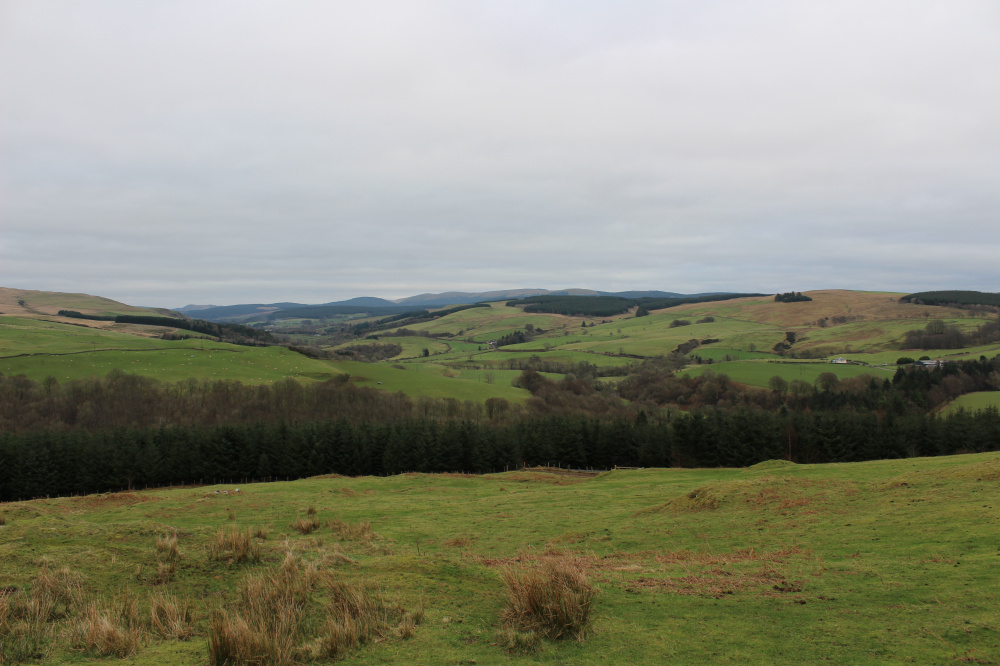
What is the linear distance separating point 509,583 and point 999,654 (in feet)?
27.9

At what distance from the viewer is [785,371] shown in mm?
123875

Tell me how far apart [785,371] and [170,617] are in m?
137

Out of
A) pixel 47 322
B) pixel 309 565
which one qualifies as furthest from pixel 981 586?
pixel 47 322

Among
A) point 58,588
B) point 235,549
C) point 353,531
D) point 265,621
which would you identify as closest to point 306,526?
point 353,531

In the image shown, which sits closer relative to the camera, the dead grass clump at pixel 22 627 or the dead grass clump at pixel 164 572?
the dead grass clump at pixel 22 627

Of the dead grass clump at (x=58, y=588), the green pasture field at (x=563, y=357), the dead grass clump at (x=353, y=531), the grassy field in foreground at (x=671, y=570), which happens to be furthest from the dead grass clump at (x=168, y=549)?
the green pasture field at (x=563, y=357)

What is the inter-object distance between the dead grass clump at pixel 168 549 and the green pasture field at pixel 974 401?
113 meters

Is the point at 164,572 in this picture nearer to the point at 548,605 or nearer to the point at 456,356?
the point at 548,605

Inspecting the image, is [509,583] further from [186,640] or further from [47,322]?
[47,322]

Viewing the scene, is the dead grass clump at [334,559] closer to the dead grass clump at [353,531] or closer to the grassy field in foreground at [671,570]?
the grassy field in foreground at [671,570]

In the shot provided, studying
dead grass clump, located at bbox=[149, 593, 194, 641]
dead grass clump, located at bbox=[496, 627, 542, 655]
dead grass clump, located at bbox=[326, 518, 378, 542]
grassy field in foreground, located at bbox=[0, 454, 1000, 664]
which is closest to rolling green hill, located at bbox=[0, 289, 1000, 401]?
dead grass clump, located at bbox=[326, 518, 378, 542]

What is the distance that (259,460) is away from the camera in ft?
206

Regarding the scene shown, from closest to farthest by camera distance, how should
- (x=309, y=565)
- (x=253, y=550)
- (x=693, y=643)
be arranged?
1. (x=693, y=643)
2. (x=309, y=565)
3. (x=253, y=550)

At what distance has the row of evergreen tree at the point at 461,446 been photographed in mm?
58969
